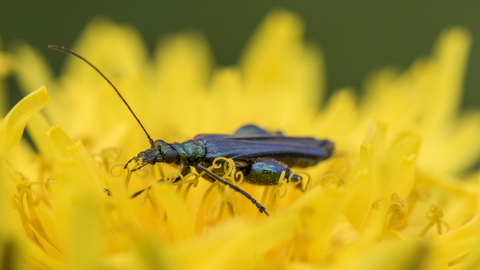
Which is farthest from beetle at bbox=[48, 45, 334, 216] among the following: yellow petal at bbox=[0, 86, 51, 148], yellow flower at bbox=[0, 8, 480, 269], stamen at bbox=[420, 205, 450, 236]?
stamen at bbox=[420, 205, 450, 236]

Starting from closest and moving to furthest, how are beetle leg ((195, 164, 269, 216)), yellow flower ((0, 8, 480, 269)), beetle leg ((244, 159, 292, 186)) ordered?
1. yellow flower ((0, 8, 480, 269))
2. beetle leg ((195, 164, 269, 216))
3. beetle leg ((244, 159, 292, 186))

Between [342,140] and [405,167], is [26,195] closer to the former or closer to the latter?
[405,167]

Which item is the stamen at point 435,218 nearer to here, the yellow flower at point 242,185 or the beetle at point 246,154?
the yellow flower at point 242,185

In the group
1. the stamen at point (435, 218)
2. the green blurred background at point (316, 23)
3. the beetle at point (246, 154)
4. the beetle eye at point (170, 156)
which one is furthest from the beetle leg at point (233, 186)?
the green blurred background at point (316, 23)

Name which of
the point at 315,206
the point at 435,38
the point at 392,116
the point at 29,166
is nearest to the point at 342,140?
the point at 392,116

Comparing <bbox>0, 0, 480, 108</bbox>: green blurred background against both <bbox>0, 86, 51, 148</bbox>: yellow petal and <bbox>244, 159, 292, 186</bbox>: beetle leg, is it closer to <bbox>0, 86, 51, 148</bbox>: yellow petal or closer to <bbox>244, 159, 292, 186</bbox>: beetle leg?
<bbox>244, 159, 292, 186</bbox>: beetle leg
